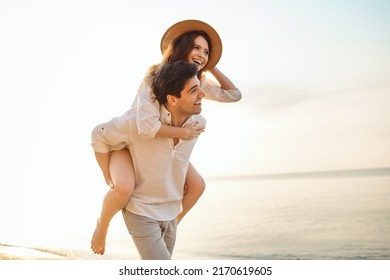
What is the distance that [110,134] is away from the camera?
7.03ft

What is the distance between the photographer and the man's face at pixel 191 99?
2.15 m

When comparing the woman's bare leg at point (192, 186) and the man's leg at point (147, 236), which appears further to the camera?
the woman's bare leg at point (192, 186)

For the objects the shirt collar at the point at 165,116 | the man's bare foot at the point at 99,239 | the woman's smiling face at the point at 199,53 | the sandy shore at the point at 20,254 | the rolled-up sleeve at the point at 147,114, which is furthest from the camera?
the sandy shore at the point at 20,254

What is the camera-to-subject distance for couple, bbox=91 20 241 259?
2.15m

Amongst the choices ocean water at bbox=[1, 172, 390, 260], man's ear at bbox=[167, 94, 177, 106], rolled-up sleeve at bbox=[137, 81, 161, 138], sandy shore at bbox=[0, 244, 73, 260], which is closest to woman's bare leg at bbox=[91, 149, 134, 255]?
rolled-up sleeve at bbox=[137, 81, 161, 138]

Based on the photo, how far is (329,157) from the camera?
20.6 metres

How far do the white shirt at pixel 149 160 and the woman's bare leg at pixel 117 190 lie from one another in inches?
1.4

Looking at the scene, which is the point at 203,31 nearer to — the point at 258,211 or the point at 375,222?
the point at 375,222

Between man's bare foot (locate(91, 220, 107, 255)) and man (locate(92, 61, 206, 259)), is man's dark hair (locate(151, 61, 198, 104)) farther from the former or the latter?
man's bare foot (locate(91, 220, 107, 255))

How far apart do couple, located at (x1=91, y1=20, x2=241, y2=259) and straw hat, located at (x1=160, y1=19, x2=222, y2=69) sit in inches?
8.1

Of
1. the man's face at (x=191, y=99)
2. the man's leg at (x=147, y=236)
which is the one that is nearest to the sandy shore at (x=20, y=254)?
the man's leg at (x=147, y=236)

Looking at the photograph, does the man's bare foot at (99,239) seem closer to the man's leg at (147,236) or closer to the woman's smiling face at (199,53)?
the man's leg at (147,236)

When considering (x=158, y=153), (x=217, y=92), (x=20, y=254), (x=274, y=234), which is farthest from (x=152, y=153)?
(x=274, y=234)
